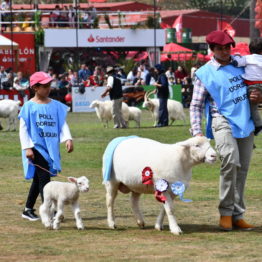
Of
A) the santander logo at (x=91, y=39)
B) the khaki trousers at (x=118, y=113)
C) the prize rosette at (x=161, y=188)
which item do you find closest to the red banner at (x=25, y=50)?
the santander logo at (x=91, y=39)

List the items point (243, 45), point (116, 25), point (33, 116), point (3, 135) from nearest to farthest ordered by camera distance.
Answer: point (33, 116) → point (3, 135) → point (243, 45) → point (116, 25)

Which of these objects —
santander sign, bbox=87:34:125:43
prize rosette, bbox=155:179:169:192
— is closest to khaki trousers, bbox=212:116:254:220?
prize rosette, bbox=155:179:169:192

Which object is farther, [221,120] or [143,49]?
[143,49]

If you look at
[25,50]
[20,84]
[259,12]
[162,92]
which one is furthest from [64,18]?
[162,92]

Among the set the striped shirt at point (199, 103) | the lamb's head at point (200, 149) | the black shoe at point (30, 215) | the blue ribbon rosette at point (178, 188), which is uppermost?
the striped shirt at point (199, 103)

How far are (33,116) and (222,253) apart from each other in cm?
312

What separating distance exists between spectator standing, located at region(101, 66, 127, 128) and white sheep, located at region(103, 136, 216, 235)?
17.7m

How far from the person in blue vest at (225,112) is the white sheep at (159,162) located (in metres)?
0.18

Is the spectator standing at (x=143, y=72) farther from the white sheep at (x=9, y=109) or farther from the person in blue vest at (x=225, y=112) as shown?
the person in blue vest at (x=225, y=112)

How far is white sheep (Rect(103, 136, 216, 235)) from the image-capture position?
366 inches

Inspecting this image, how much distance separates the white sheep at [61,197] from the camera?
9609mm

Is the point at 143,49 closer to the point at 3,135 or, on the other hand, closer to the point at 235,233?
the point at 3,135

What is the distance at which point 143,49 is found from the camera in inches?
1865

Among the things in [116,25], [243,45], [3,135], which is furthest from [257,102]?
A: [116,25]
